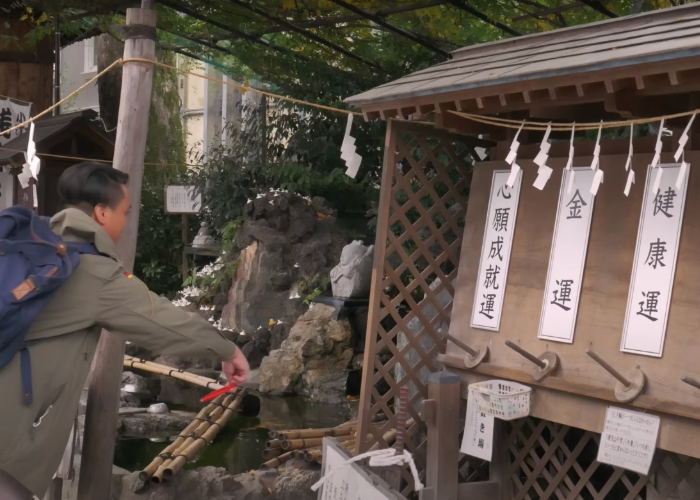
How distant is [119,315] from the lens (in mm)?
3547

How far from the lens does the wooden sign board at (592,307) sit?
425cm

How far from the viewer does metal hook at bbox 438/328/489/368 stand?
522cm

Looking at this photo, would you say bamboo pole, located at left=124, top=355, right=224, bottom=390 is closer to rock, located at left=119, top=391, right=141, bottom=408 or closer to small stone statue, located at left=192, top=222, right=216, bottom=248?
rock, located at left=119, top=391, right=141, bottom=408

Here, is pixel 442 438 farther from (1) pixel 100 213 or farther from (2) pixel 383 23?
(2) pixel 383 23

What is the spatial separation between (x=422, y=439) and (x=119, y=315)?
3416mm

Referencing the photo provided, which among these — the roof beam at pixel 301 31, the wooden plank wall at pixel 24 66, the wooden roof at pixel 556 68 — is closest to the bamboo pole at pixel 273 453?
the wooden roof at pixel 556 68

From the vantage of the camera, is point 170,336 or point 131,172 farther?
point 131,172

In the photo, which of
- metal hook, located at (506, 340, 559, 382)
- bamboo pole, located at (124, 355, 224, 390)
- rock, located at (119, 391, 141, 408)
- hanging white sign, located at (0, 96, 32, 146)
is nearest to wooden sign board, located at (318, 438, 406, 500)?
metal hook, located at (506, 340, 559, 382)

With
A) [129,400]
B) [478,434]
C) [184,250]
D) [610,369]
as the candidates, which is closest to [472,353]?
[478,434]

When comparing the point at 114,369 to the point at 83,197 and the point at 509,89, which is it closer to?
the point at 83,197

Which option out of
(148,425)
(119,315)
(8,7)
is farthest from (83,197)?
(8,7)

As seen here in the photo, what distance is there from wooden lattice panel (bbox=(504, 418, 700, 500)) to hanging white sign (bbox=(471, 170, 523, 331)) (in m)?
0.89

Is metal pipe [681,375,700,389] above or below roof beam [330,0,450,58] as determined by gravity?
below

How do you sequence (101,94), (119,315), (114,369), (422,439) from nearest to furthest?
(119,315)
(114,369)
(422,439)
(101,94)
